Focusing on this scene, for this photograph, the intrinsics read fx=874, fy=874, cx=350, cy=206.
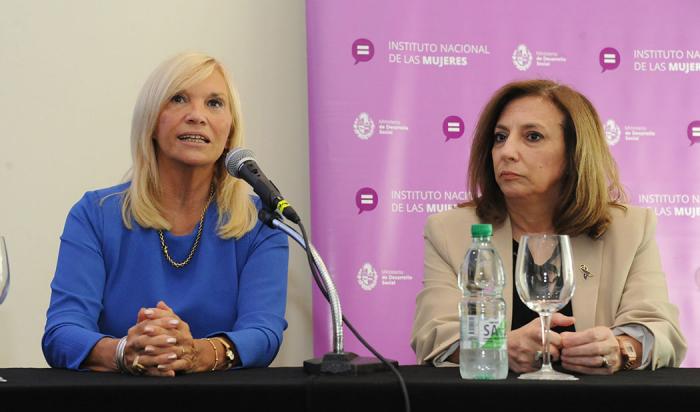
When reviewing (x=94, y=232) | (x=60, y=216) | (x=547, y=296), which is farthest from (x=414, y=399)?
(x=60, y=216)

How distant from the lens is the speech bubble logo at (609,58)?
3938 millimetres

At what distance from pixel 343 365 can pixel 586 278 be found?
1.06 meters

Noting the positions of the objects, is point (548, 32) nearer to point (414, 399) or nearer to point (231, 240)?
point (231, 240)

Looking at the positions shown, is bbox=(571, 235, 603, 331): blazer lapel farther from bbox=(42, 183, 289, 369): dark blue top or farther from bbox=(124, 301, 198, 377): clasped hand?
bbox=(124, 301, 198, 377): clasped hand

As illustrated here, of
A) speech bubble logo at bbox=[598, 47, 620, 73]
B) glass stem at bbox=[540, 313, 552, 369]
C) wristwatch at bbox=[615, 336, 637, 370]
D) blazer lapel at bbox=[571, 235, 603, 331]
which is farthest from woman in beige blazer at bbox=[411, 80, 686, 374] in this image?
speech bubble logo at bbox=[598, 47, 620, 73]

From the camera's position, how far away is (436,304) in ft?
7.89

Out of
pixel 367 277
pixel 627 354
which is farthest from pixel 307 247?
pixel 367 277

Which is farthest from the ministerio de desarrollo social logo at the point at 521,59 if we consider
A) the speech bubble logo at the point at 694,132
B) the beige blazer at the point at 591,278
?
the beige blazer at the point at 591,278

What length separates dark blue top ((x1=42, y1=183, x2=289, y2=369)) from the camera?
2.36m

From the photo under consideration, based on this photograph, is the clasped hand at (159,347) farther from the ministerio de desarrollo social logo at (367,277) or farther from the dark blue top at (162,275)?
the ministerio de desarrollo social logo at (367,277)

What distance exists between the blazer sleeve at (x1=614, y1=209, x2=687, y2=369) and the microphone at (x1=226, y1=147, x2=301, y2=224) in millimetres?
934

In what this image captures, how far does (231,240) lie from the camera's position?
8.22 ft

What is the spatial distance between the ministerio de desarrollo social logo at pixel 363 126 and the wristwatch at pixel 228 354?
183cm

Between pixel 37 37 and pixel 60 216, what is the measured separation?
2.71 feet
